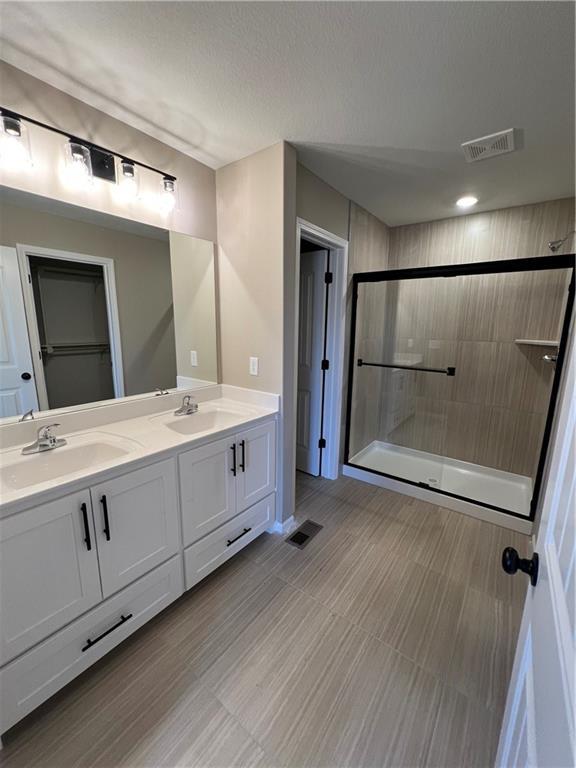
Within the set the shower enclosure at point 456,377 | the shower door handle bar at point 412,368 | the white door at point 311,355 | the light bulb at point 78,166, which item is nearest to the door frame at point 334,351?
the white door at point 311,355

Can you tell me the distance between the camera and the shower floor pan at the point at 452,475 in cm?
275

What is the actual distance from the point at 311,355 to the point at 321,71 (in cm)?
199

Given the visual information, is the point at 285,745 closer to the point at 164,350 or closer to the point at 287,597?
the point at 287,597

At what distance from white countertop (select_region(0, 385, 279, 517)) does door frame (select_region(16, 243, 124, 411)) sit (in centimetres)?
16

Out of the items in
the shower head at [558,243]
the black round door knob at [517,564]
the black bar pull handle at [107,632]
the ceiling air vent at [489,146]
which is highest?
the ceiling air vent at [489,146]

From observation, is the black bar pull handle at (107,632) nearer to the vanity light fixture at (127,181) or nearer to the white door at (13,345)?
the white door at (13,345)

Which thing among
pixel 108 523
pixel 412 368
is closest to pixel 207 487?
pixel 108 523

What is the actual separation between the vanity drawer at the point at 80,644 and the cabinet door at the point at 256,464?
52cm

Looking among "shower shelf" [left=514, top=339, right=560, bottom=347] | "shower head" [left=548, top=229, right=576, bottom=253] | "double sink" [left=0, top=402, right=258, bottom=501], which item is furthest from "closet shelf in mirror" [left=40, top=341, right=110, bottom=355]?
"shower head" [left=548, top=229, right=576, bottom=253]

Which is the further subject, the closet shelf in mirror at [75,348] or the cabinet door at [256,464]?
the cabinet door at [256,464]

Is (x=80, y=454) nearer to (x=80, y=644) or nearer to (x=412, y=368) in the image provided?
(x=80, y=644)

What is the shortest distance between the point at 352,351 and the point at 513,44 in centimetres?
212

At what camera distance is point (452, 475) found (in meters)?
3.13

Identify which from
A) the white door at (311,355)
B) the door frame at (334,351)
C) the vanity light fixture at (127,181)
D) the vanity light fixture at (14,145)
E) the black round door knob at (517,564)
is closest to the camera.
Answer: the black round door knob at (517,564)
